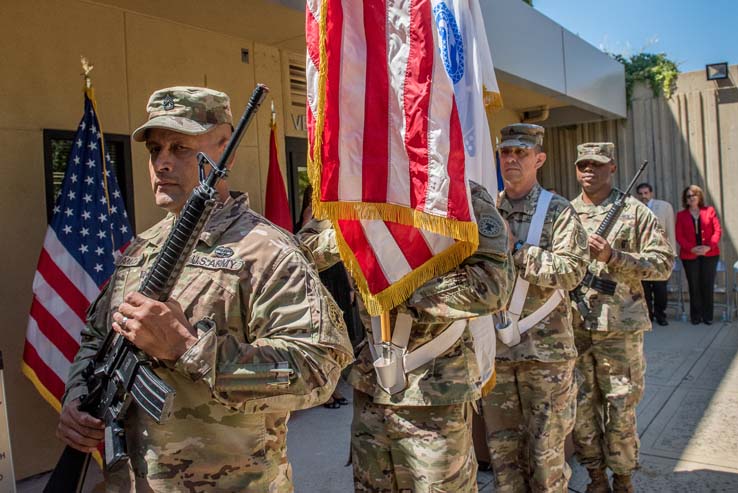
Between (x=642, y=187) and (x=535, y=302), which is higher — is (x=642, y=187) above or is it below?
above

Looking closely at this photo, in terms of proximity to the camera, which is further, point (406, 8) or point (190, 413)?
point (406, 8)

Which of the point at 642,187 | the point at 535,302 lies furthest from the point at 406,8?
the point at 642,187

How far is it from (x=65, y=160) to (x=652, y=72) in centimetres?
999

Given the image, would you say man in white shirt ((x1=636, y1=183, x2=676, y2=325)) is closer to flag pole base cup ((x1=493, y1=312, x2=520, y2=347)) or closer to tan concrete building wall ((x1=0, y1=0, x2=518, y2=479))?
tan concrete building wall ((x1=0, y1=0, x2=518, y2=479))

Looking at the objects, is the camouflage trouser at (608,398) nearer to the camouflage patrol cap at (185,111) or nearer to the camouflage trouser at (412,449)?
the camouflage trouser at (412,449)

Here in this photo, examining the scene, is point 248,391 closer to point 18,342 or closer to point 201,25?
point 18,342

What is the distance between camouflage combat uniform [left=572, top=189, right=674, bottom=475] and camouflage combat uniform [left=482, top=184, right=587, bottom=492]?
64 centimetres

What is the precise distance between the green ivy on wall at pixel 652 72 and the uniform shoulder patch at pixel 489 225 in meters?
9.79

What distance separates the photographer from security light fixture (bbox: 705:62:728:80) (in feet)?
33.5

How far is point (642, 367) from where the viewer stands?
4.04 m

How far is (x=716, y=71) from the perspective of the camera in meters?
10.3

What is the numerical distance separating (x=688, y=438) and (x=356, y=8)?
4048mm

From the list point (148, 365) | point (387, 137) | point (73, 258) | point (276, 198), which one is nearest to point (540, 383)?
point (387, 137)

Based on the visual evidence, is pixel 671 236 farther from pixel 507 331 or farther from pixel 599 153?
pixel 507 331
